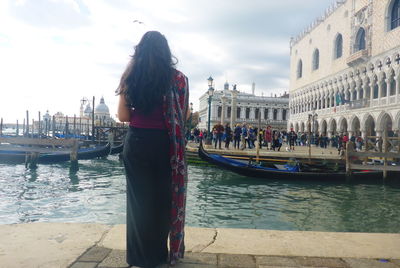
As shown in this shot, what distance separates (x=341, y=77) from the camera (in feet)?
82.7

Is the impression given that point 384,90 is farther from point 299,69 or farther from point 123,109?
point 123,109

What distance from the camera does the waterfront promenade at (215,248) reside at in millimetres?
1758

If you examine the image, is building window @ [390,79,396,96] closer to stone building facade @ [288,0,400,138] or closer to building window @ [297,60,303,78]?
stone building facade @ [288,0,400,138]

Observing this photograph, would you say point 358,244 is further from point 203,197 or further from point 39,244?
point 203,197

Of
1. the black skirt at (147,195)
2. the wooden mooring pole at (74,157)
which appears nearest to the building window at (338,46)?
the wooden mooring pole at (74,157)

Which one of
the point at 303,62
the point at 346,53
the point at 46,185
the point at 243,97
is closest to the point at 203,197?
the point at 46,185

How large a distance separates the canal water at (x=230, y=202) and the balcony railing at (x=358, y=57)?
45.8 ft

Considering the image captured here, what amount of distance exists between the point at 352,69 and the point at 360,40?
1.91 metres

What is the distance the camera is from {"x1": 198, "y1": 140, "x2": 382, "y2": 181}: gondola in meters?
9.35

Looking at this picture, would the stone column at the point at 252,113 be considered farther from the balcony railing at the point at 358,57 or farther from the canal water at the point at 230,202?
the canal water at the point at 230,202

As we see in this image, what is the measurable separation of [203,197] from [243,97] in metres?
42.3

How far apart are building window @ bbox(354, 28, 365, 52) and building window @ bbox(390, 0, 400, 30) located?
10.7 feet

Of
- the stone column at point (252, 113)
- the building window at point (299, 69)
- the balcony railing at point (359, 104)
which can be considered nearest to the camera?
the balcony railing at point (359, 104)

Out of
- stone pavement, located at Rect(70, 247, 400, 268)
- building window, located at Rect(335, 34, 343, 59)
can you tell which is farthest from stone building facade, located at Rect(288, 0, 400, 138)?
stone pavement, located at Rect(70, 247, 400, 268)
